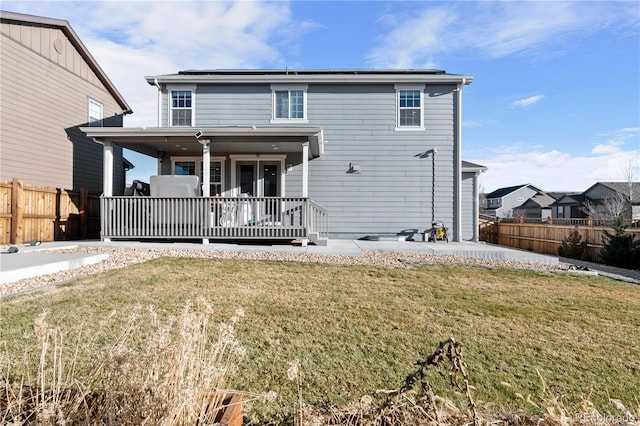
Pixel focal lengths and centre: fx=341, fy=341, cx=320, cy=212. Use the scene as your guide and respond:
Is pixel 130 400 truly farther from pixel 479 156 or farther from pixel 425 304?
pixel 479 156

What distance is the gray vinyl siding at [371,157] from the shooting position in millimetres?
12148

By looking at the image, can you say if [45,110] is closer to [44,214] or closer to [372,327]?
[44,214]

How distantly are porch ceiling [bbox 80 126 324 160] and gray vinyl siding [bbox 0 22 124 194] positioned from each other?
10.9 feet

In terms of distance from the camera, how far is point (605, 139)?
1201 inches

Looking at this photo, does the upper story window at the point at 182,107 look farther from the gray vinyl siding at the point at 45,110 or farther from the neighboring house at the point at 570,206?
the neighboring house at the point at 570,206

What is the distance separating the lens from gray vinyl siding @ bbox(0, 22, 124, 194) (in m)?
10.8

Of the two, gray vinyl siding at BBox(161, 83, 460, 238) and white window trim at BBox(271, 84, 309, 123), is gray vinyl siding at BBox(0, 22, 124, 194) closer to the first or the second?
gray vinyl siding at BBox(161, 83, 460, 238)

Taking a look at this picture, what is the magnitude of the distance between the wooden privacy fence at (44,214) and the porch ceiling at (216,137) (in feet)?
8.22

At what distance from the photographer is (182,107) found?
40.7 ft

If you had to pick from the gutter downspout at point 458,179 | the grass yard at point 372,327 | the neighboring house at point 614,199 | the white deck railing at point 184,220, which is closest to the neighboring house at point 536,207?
the neighboring house at point 614,199

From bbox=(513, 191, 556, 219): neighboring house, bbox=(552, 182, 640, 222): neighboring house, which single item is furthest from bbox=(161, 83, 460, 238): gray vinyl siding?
bbox=(513, 191, 556, 219): neighboring house

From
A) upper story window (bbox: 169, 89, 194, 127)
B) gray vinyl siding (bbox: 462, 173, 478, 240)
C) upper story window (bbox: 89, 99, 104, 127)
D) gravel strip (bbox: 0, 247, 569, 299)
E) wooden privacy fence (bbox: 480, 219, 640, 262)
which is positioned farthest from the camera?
upper story window (bbox: 89, 99, 104, 127)

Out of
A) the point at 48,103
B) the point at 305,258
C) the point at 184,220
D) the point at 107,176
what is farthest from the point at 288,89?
the point at 48,103

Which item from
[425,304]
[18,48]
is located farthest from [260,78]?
[425,304]
